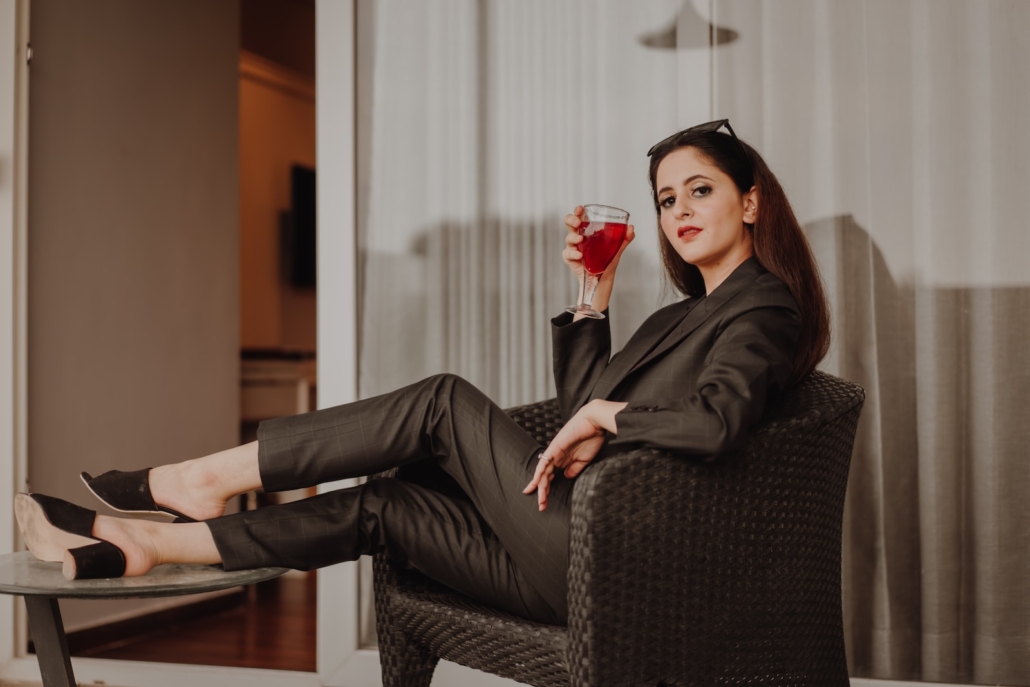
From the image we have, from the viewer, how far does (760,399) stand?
141cm

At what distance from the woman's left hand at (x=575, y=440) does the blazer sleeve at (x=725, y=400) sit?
0.14ft

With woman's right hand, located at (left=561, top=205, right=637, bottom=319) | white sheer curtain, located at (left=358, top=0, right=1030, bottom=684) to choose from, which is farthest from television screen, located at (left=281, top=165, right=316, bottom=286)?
woman's right hand, located at (left=561, top=205, right=637, bottom=319)

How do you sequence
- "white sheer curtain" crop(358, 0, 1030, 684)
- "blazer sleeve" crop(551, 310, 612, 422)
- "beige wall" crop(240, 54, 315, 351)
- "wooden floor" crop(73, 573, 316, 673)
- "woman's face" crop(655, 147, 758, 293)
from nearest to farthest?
"woman's face" crop(655, 147, 758, 293) → "blazer sleeve" crop(551, 310, 612, 422) → "white sheer curtain" crop(358, 0, 1030, 684) → "wooden floor" crop(73, 573, 316, 673) → "beige wall" crop(240, 54, 315, 351)

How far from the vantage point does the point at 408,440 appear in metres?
1.67

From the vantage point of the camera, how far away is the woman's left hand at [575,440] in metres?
1.48

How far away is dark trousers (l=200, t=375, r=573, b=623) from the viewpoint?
158 cm

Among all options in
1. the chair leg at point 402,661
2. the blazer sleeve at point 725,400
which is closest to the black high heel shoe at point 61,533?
the chair leg at point 402,661

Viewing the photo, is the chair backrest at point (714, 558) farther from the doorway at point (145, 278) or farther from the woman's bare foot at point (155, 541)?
the doorway at point (145, 278)

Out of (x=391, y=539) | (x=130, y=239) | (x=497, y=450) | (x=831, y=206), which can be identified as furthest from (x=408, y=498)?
(x=130, y=239)

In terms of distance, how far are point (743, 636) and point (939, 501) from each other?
3.05ft

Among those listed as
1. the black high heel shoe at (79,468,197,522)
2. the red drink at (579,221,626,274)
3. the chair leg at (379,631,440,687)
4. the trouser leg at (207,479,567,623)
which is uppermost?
the red drink at (579,221,626,274)

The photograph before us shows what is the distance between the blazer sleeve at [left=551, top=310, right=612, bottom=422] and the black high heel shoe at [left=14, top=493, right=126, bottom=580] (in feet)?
2.87

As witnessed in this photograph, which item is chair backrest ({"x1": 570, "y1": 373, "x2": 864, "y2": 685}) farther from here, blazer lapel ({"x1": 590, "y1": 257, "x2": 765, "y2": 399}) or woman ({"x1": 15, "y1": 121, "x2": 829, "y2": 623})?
blazer lapel ({"x1": 590, "y1": 257, "x2": 765, "y2": 399})

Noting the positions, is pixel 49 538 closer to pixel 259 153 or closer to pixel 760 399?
pixel 760 399
